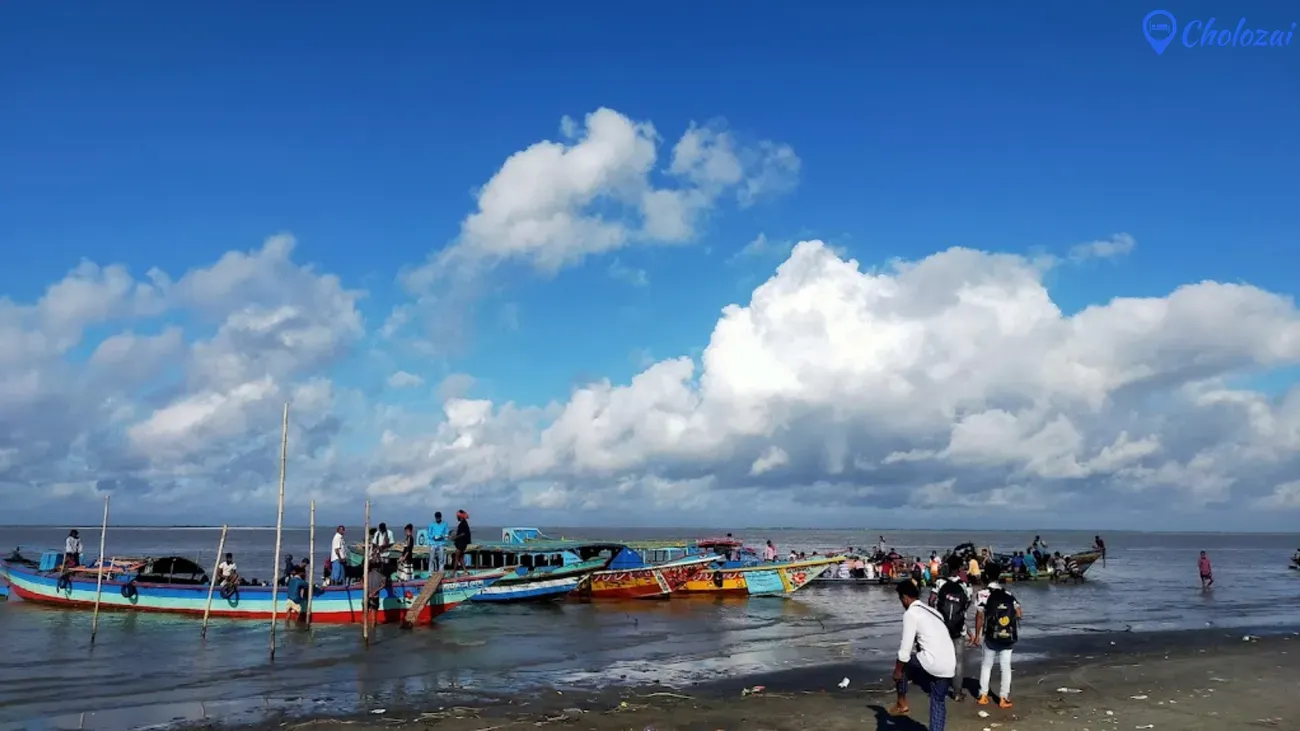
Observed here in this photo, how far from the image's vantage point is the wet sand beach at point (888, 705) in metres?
13.0

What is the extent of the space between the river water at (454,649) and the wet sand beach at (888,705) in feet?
5.04

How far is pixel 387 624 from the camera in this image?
93.0 feet

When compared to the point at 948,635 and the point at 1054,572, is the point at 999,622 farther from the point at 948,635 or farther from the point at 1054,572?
the point at 1054,572

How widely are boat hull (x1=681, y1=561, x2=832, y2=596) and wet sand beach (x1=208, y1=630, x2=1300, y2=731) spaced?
732 inches

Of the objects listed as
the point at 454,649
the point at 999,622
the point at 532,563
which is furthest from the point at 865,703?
the point at 532,563

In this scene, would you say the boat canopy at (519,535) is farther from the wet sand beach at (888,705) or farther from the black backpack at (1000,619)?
the black backpack at (1000,619)

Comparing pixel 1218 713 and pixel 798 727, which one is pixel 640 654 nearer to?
pixel 798 727

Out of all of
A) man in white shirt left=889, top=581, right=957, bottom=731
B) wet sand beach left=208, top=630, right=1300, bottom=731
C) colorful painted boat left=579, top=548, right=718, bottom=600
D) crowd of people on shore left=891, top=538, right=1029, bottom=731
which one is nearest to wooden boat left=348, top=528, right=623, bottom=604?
colorful painted boat left=579, top=548, right=718, bottom=600

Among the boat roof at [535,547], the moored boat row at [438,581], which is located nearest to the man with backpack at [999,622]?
the moored boat row at [438,581]

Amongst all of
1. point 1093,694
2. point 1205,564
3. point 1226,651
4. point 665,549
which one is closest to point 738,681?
point 1093,694

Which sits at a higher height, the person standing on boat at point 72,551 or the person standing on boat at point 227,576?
the person standing on boat at point 72,551

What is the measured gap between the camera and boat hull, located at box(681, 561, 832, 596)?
3762 centimetres

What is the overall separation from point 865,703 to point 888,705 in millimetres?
452

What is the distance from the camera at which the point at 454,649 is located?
2344cm
